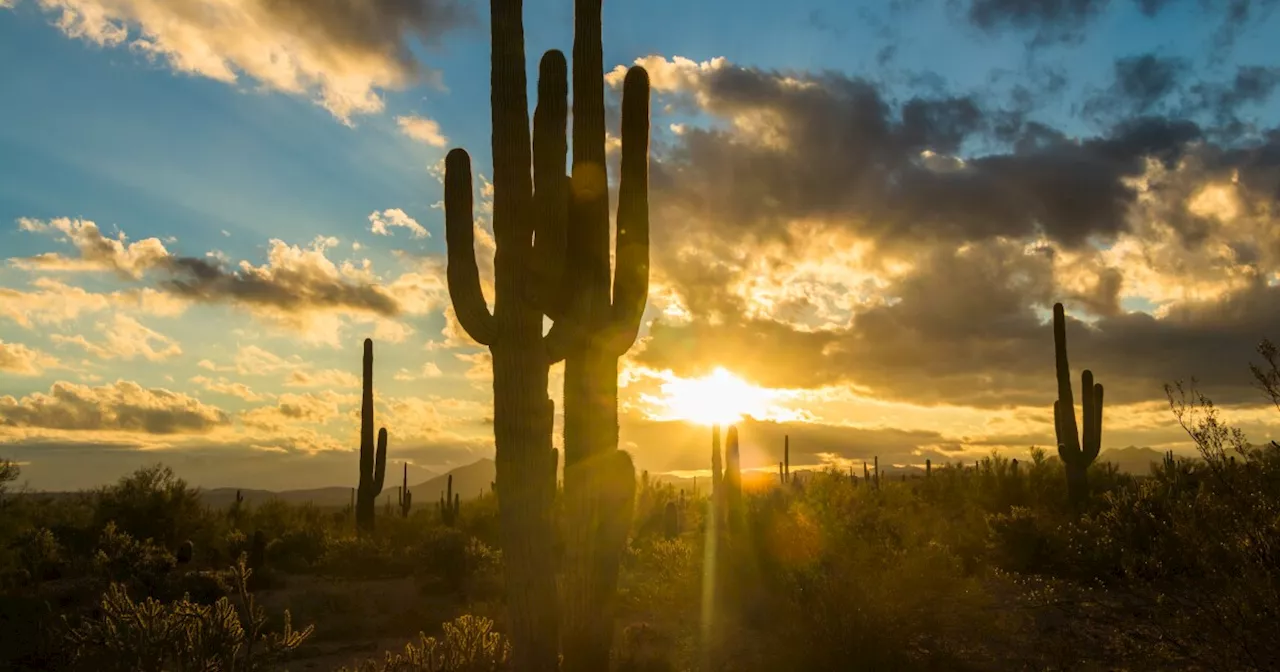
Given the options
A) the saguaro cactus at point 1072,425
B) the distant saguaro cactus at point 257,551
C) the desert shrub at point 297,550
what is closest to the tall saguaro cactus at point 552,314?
the distant saguaro cactus at point 257,551

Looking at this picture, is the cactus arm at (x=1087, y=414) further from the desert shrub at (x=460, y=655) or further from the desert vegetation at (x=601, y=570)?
the desert shrub at (x=460, y=655)

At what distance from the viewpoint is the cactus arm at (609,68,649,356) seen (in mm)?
11812

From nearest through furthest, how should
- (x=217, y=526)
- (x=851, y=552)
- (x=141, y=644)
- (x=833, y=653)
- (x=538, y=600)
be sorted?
1. (x=141, y=644)
2. (x=538, y=600)
3. (x=833, y=653)
4. (x=851, y=552)
5. (x=217, y=526)

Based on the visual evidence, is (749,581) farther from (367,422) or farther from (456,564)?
(367,422)

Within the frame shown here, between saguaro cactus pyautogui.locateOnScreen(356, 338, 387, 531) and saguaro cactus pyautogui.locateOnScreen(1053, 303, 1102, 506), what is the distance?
768 inches

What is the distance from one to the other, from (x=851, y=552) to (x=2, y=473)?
19417mm

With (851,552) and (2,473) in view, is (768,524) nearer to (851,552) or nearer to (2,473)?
(851,552)

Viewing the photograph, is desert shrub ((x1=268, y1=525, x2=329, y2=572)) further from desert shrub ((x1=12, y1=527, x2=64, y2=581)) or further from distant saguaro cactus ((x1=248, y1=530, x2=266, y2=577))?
desert shrub ((x1=12, y1=527, x2=64, y2=581))

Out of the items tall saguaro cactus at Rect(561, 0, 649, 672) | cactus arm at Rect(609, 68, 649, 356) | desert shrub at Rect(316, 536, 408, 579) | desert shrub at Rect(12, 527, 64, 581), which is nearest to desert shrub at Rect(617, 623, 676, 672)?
tall saguaro cactus at Rect(561, 0, 649, 672)

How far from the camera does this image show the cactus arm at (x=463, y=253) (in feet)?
36.6

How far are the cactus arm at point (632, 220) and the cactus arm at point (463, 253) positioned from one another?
1.72 meters

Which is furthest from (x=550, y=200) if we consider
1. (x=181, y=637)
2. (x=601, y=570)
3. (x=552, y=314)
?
(x=181, y=637)

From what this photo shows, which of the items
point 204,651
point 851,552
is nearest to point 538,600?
point 204,651

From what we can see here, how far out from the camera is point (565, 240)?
11477mm
